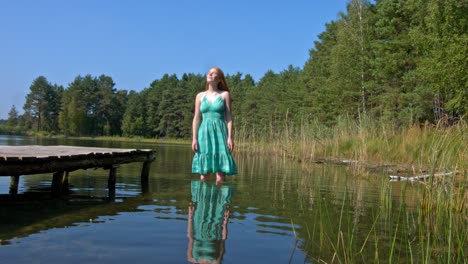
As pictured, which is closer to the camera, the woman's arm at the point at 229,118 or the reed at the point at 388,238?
the reed at the point at 388,238

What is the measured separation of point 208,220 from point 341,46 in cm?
2691

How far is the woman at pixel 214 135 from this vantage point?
5375 mm

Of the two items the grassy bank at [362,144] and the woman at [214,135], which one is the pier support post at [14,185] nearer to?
the woman at [214,135]

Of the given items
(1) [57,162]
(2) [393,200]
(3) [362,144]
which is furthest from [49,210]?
(3) [362,144]

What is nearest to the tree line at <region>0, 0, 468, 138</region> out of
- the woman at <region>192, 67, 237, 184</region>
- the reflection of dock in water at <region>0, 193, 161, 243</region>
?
the woman at <region>192, 67, 237, 184</region>

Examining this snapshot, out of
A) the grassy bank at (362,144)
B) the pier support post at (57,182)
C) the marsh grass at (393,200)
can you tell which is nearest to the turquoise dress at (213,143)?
the marsh grass at (393,200)

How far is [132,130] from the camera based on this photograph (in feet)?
278

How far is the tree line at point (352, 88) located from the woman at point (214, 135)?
323 cm

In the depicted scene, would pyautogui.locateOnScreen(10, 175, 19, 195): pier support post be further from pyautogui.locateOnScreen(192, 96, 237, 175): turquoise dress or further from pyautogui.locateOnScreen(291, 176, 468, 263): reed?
pyautogui.locateOnScreen(291, 176, 468, 263): reed

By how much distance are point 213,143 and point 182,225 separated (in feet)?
3.99

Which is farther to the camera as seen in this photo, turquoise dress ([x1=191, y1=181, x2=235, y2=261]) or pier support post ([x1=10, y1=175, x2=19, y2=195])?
pier support post ([x1=10, y1=175, x2=19, y2=195])

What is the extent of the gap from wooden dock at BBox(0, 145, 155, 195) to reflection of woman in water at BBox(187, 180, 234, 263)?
2.46 metres

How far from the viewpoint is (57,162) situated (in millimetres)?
6730

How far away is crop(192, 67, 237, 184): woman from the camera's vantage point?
5.38 meters
